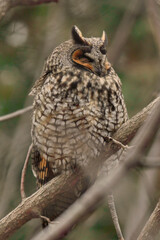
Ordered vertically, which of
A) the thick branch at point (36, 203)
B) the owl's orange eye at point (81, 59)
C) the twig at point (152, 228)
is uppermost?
the owl's orange eye at point (81, 59)

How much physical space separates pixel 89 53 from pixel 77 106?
316mm

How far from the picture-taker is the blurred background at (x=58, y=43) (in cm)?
411

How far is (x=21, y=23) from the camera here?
457 cm

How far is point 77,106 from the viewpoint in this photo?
9.19 ft

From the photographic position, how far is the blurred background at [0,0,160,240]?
13.5 ft

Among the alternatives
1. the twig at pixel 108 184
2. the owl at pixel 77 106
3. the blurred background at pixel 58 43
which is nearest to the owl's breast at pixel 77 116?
the owl at pixel 77 106

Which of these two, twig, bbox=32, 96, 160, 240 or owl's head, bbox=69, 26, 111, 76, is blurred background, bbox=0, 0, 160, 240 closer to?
owl's head, bbox=69, 26, 111, 76

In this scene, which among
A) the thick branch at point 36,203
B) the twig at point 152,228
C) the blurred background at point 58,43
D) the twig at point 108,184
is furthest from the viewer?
the blurred background at point 58,43

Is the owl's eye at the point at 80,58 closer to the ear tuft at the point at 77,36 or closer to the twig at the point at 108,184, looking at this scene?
the ear tuft at the point at 77,36

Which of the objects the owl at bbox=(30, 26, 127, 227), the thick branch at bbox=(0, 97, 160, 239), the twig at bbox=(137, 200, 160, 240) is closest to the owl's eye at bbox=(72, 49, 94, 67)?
the owl at bbox=(30, 26, 127, 227)

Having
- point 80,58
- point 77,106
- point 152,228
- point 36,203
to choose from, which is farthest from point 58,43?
point 152,228

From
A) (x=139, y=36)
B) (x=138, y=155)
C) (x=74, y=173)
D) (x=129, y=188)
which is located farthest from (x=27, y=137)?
(x=138, y=155)

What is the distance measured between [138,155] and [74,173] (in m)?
1.92

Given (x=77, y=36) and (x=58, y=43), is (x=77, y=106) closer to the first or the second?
(x=77, y=36)
